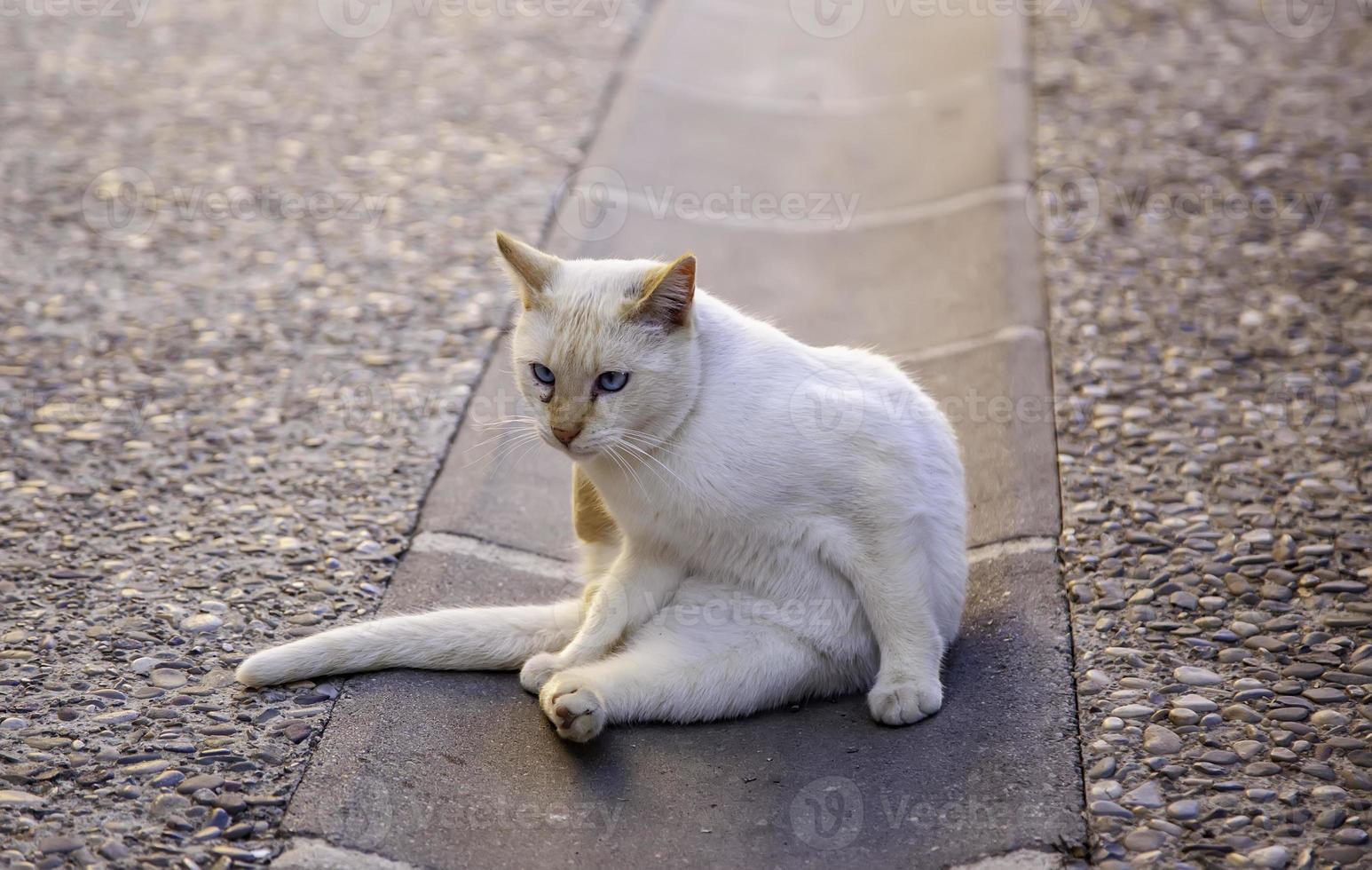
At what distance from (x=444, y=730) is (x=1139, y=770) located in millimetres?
1496

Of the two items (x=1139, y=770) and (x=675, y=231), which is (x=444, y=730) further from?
(x=675, y=231)

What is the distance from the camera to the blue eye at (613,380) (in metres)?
2.72

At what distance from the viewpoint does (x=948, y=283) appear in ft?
16.3

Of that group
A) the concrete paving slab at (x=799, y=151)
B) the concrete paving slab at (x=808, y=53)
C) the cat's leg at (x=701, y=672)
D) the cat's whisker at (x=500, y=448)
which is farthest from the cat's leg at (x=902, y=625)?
the concrete paving slab at (x=808, y=53)

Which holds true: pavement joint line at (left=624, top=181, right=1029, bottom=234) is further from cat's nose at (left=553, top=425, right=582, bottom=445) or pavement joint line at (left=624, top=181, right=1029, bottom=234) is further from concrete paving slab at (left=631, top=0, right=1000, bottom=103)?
cat's nose at (left=553, top=425, right=582, bottom=445)

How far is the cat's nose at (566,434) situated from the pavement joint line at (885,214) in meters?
2.88

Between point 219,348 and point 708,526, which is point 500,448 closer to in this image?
point 219,348

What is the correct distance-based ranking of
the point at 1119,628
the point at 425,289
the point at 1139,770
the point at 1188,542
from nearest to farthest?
the point at 1139,770 < the point at 1119,628 < the point at 1188,542 < the point at 425,289

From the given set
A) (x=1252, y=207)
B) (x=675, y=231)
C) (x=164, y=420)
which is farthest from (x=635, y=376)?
(x=1252, y=207)

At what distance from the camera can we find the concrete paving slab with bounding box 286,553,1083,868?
2494mm

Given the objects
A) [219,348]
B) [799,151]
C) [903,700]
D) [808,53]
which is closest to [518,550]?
[903,700]

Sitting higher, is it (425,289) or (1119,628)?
(1119,628)

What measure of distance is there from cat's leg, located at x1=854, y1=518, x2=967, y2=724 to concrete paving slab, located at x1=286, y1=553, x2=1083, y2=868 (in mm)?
62

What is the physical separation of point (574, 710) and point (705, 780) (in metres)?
0.32
